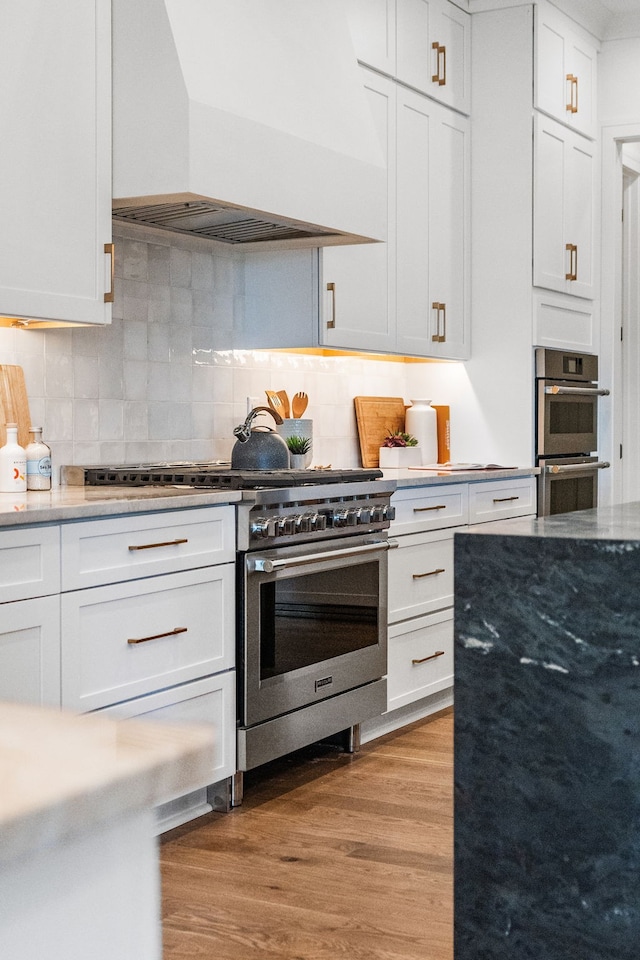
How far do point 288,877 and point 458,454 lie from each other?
108 inches

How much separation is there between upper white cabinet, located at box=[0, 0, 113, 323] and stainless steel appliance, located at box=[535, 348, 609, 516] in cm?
246

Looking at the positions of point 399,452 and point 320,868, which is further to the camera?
point 399,452

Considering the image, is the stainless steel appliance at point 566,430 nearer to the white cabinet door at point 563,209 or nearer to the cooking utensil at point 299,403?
the white cabinet door at point 563,209

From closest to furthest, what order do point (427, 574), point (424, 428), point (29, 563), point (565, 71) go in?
point (29, 563)
point (427, 574)
point (424, 428)
point (565, 71)

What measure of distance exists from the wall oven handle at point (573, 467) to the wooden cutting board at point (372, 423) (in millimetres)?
712

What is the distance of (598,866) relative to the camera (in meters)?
1.58

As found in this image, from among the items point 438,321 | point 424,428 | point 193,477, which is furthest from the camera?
point 424,428

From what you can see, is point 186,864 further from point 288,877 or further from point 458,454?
point 458,454

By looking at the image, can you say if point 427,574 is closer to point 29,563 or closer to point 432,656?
point 432,656

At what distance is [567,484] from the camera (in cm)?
515

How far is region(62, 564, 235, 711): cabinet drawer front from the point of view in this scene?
260 cm

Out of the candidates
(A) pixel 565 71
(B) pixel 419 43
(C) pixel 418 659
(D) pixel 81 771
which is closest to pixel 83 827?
(D) pixel 81 771

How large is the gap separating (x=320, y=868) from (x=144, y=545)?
881 mm

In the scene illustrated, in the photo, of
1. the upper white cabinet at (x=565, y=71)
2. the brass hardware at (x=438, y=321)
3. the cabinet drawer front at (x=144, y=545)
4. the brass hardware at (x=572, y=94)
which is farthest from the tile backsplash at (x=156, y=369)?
the brass hardware at (x=572, y=94)
